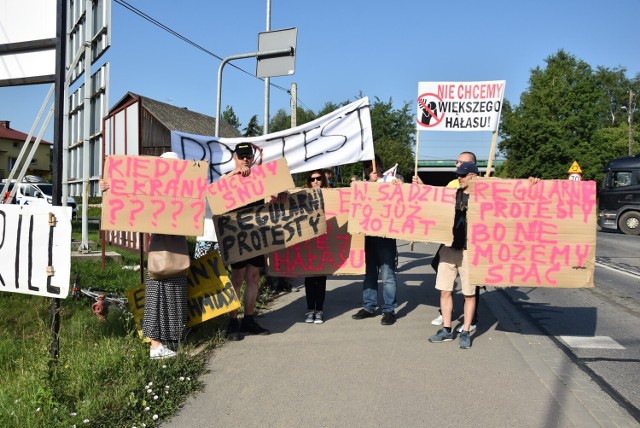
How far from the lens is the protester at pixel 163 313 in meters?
4.73

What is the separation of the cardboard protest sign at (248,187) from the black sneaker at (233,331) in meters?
1.19

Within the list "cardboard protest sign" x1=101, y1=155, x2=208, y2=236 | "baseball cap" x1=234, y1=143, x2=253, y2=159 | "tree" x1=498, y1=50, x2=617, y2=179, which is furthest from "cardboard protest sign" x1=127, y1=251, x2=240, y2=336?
"tree" x1=498, y1=50, x2=617, y2=179

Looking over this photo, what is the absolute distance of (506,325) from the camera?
6629mm

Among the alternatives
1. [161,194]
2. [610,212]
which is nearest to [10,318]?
[161,194]

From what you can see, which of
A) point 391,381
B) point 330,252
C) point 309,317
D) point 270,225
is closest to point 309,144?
point 330,252

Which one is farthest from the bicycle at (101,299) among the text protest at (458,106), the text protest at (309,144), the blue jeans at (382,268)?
the text protest at (458,106)

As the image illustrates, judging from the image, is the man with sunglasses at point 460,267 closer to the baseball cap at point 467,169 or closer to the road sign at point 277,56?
the baseball cap at point 467,169

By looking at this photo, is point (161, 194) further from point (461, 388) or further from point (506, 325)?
point (506, 325)

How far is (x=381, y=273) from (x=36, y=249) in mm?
3737

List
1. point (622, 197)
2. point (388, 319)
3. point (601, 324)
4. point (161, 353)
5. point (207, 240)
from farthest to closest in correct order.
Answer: point (622, 197)
point (207, 240)
point (601, 324)
point (388, 319)
point (161, 353)

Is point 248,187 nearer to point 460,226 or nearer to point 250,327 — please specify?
point 250,327

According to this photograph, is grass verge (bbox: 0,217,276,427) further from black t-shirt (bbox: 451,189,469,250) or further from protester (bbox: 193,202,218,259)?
black t-shirt (bbox: 451,189,469,250)

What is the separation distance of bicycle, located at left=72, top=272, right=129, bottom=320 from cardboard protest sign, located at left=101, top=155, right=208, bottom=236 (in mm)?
1043

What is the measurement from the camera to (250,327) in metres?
5.89
